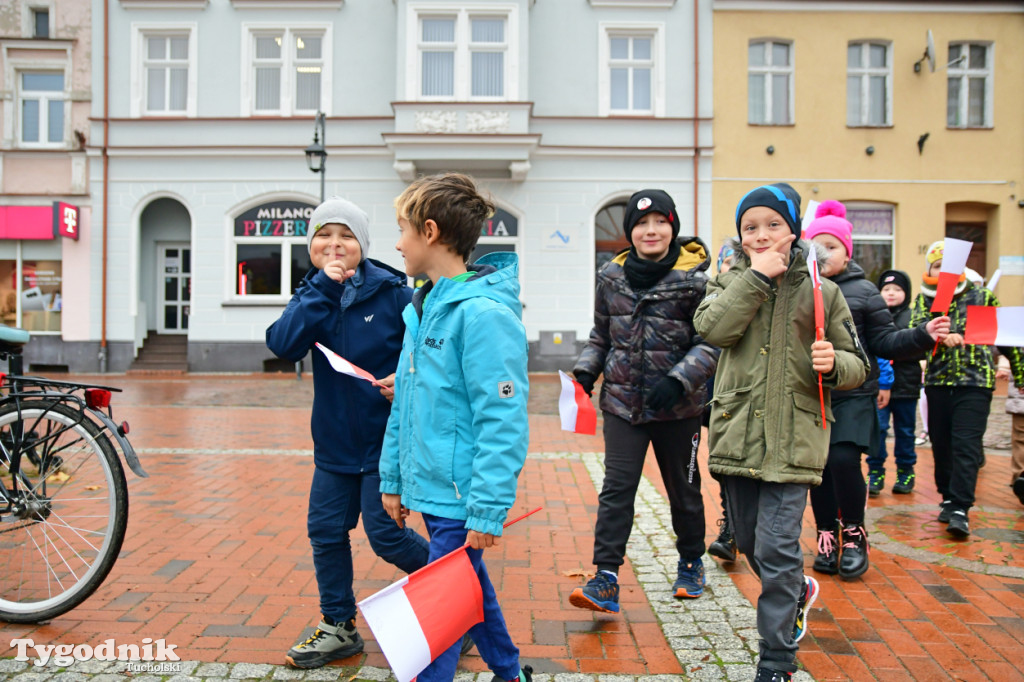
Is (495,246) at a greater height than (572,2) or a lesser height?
lesser

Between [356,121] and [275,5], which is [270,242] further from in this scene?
[275,5]

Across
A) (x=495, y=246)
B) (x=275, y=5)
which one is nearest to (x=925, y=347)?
(x=495, y=246)

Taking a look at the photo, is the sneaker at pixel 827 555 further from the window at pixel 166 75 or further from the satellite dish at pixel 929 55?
the window at pixel 166 75

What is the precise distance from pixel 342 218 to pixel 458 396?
1.02 m

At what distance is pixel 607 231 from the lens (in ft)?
58.2

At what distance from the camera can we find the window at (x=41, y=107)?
17828 millimetres

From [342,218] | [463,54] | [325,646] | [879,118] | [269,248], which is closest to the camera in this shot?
[325,646]

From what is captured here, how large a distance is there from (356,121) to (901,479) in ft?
46.8

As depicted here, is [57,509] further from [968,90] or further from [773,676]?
[968,90]

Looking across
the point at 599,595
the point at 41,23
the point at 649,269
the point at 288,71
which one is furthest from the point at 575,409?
the point at 41,23

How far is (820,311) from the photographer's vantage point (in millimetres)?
2721

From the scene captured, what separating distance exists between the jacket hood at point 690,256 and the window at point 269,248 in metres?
15.0

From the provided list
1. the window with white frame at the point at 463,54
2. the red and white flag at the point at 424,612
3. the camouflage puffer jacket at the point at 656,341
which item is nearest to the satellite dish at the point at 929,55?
the window with white frame at the point at 463,54

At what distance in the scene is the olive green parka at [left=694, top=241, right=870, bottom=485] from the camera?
272cm
